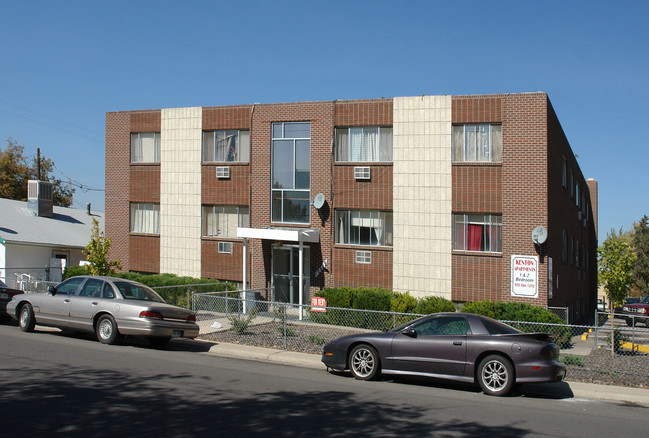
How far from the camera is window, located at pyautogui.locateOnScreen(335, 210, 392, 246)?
22.5 metres

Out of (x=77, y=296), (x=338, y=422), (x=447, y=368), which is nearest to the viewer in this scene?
(x=338, y=422)

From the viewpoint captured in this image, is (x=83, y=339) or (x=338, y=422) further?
(x=83, y=339)

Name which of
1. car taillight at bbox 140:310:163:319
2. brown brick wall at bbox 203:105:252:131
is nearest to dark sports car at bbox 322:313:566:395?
car taillight at bbox 140:310:163:319

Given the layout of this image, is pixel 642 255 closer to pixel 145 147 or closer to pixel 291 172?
pixel 291 172

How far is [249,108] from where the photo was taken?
79.9 ft

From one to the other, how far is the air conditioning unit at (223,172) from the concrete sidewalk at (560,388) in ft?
38.6

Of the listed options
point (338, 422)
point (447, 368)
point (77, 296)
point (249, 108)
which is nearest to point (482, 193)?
point (249, 108)

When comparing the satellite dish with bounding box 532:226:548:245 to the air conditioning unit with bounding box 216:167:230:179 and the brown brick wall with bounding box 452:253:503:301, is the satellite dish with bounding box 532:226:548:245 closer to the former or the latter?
the brown brick wall with bounding box 452:253:503:301

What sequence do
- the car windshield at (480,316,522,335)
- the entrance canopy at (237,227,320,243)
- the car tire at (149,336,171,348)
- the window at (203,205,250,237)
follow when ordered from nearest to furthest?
the car windshield at (480,316,522,335)
the car tire at (149,336,171,348)
the entrance canopy at (237,227,320,243)
the window at (203,205,250,237)

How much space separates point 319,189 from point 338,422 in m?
15.9

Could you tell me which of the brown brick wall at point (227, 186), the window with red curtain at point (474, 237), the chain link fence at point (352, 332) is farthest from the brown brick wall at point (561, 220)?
the brown brick wall at point (227, 186)

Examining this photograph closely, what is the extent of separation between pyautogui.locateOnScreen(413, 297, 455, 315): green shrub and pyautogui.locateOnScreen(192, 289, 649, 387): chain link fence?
1.92 metres

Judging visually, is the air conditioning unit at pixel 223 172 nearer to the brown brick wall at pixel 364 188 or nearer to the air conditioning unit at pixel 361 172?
the brown brick wall at pixel 364 188

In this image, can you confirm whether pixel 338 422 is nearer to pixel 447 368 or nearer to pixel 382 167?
pixel 447 368
